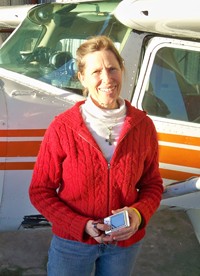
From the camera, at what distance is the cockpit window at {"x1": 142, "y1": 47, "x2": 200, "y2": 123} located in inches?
124

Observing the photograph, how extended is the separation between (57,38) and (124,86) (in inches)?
29.1

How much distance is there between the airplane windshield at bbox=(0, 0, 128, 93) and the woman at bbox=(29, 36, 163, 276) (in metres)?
1.37

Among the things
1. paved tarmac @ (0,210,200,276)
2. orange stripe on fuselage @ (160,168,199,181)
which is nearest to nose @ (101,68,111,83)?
orange stripe on fuselage @ (160,168,199,181)

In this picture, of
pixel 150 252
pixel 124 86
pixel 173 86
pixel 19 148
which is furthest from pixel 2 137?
pixel 150 252

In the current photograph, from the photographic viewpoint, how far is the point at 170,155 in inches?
122

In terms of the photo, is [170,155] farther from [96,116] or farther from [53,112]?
[96,116]

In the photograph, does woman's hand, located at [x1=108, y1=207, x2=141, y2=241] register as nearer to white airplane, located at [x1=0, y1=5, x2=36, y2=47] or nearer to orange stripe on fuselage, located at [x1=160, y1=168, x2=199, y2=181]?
orange stripe on fuselage, located at [x1=160, y1=168, x2=199, y2=181]

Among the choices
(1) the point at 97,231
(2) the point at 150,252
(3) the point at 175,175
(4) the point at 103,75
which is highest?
(4) the point at 103,75

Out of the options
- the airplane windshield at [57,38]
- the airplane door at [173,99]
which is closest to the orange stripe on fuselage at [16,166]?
the airplane windshield at [57,38]

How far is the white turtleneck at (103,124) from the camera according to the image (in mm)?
1896

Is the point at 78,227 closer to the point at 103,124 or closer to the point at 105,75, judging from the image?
the point at 103,124

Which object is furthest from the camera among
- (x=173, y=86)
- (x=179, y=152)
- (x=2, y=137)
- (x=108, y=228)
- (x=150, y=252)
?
(x=150, y=252)

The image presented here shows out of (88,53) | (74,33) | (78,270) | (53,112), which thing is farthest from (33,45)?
(78,270)

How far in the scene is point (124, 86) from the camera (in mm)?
3168
